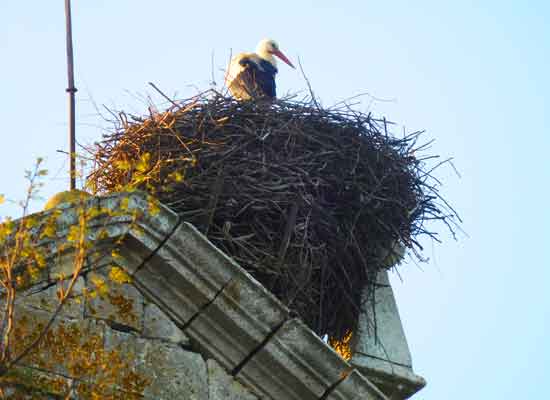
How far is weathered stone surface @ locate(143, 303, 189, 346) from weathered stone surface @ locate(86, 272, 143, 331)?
4 cm

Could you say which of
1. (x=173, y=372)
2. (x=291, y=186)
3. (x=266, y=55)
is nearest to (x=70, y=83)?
(x=291, y=186)

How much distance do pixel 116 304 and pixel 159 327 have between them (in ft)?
0.75

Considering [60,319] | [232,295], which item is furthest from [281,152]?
[60,319]

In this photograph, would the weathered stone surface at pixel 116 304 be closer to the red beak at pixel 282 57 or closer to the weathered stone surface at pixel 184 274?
the weathered stone surface at pixel 184 274

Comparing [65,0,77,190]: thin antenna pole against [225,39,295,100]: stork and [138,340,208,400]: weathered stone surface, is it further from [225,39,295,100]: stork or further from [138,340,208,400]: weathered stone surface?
[225,39,295,100]: stork

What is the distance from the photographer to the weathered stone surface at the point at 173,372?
6520 mm

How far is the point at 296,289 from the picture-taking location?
26.4ft

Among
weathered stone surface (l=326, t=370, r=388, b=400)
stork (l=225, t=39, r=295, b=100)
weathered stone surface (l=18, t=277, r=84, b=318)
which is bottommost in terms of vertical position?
weathered stone surface (l=18, t=277, r=84, b=318)

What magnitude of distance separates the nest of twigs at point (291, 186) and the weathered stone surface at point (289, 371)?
1.12 m

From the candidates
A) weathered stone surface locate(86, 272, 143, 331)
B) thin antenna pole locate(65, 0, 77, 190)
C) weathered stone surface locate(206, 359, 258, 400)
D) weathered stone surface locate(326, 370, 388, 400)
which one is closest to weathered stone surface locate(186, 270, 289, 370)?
weathered stone surface locate(206, 359, 258, 400)

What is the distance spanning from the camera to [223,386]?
6.73m

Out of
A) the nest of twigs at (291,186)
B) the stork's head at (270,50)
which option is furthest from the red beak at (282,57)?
the nest of twigs at (291,186)

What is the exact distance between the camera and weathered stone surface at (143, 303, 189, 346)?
6742mm

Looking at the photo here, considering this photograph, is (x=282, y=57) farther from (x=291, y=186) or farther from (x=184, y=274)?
(x=184, y=274)
